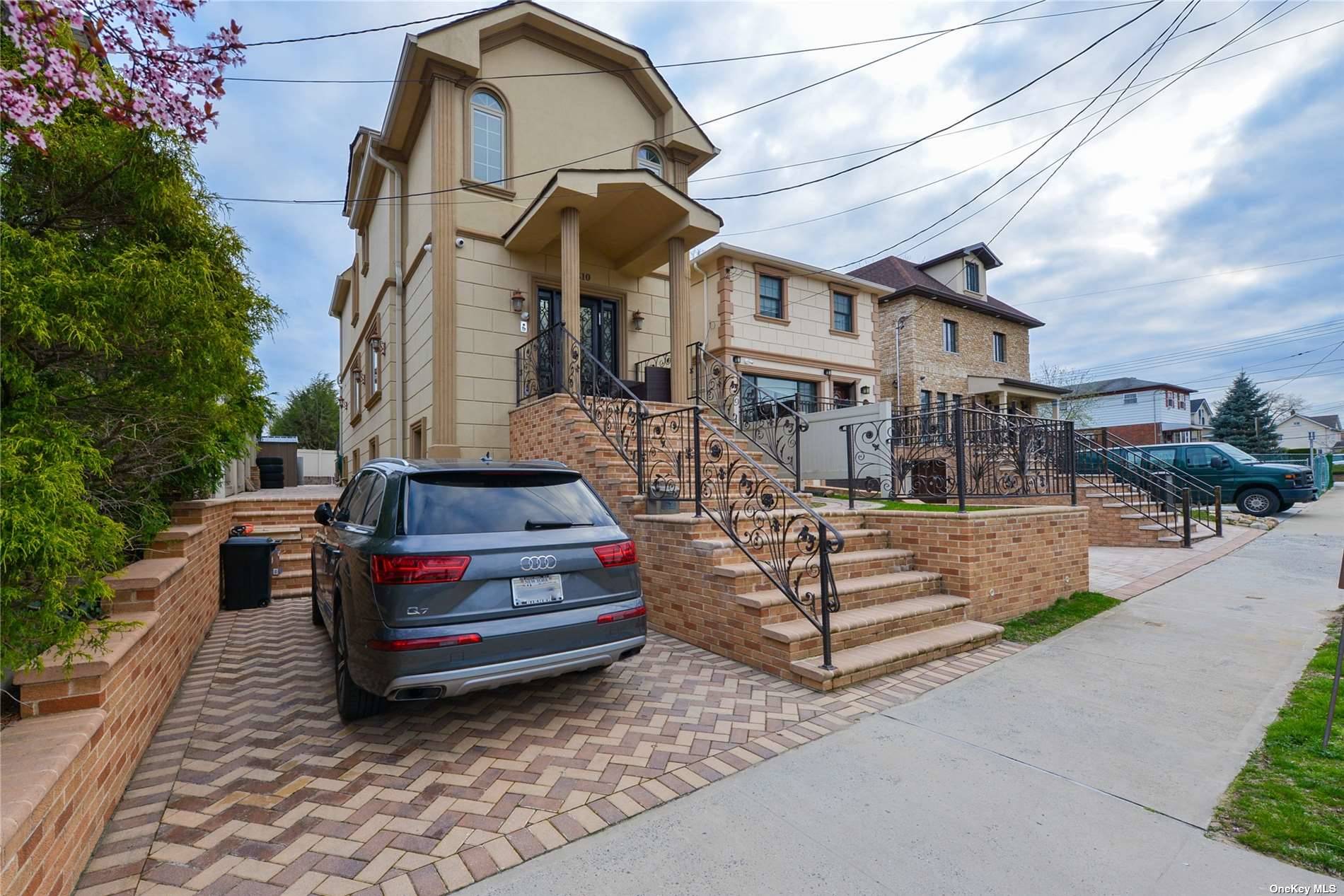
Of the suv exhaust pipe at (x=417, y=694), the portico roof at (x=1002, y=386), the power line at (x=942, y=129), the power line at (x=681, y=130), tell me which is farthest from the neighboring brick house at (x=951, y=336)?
the suv exhaust pipe at (x=417, y=694)

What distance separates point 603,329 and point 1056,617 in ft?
27.4

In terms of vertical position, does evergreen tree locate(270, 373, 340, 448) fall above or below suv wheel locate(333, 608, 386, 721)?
above

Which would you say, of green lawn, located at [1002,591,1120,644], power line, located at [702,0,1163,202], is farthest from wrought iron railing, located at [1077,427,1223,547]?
power line, located at [702,0,1163,202]

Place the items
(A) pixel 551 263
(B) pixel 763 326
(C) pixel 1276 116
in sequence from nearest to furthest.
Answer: (C) pixel 1276 116 < (A) pixel 551 263 < (B) pixel 763 326

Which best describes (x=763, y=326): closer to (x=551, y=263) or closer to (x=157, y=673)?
(x=551, y=263)

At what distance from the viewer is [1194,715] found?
3545mm

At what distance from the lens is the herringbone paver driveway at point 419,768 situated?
7.34 feet

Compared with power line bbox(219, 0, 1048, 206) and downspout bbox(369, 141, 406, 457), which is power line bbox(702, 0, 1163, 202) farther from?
downspout bbox(369, 141, 406, 457)

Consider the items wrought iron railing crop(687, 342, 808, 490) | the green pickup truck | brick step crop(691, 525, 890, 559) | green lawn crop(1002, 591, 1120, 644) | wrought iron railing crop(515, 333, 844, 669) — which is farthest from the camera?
the green pickup truck

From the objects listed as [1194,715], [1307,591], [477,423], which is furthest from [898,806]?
[477,423]

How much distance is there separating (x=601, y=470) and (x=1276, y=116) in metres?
10.2

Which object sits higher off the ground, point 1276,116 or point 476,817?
point 1276,116

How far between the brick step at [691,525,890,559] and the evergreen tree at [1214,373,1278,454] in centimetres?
4287

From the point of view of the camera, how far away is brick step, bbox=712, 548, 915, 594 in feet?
15.5
